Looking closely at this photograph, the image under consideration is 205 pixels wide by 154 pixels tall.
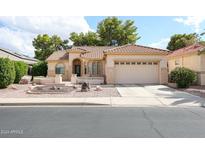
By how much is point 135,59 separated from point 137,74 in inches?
58.0

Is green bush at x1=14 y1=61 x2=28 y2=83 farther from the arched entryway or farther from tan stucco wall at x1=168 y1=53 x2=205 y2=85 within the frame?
tan stucco wall at x1=168 y1=53 x2=205 y2=85

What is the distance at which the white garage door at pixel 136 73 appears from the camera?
1013 inches

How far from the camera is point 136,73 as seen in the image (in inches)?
1014

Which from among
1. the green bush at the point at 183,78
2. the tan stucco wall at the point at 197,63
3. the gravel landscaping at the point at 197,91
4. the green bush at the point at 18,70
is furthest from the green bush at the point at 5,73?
the tan stucco wall at the point at 197,63

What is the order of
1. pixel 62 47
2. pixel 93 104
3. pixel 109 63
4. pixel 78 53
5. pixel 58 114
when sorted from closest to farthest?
pixel 58 114 < pixel 93 104 < pixel 109 63 < pixel 78 53 < pixel 62 47

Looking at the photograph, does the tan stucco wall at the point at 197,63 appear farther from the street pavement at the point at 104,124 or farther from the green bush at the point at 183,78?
the street pavement at the point at 104,124

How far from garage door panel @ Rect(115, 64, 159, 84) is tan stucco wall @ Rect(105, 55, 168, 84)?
472 mm

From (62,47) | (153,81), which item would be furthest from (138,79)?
(62,47)

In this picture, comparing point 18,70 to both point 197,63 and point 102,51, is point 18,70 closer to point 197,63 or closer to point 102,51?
point 102,51

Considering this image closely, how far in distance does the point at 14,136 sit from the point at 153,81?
66.3 feet

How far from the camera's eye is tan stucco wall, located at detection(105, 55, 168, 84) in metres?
25.6
